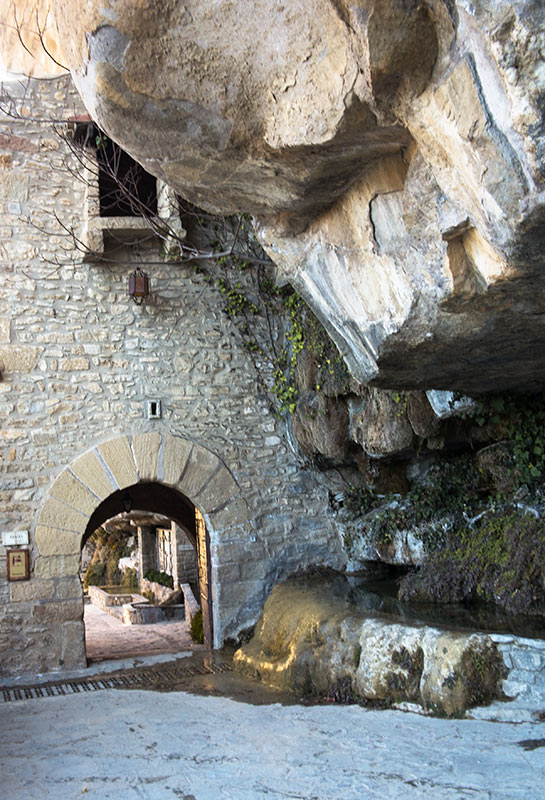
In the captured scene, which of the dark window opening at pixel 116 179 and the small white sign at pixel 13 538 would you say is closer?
the small white sign at pixel 13 538

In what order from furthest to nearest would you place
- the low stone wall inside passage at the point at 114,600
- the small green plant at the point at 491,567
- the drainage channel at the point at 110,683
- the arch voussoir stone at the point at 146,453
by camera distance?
the low stone wall inside passage at the point at 114,600 < the arch voussoir stone at the point at 146,453 < the drainage channel at the point at 110,683 < the small green plant at the point at 491,567

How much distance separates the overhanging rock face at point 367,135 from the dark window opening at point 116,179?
3.09m

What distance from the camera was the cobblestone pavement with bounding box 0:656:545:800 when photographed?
122 inches

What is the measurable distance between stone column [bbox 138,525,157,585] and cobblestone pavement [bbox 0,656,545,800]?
32.8 ft

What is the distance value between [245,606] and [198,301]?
291 centimetres

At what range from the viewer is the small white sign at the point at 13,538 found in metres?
5.83

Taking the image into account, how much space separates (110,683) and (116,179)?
4.17m

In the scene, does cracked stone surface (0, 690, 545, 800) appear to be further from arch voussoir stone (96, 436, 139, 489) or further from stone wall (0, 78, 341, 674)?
arch voussoir stone (96, 436, 139, 489)

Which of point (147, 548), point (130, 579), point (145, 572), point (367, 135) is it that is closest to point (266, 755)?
point (367, 135)

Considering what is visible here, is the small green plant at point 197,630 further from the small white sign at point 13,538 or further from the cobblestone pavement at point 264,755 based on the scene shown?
the cobblestone pavement at point 264,755

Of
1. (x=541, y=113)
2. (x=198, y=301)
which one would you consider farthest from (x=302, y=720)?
(x=198, y=301)

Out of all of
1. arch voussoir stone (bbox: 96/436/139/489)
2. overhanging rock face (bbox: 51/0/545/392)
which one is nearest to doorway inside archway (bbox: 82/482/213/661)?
arch voussoir stone (bbox: 96/436/139/489)

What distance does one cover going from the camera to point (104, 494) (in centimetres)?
613

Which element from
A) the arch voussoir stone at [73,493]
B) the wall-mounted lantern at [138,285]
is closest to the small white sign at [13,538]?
the arch voussoir stone at [73,493]
